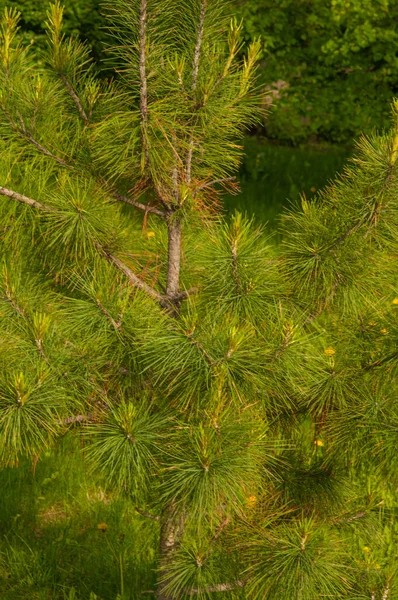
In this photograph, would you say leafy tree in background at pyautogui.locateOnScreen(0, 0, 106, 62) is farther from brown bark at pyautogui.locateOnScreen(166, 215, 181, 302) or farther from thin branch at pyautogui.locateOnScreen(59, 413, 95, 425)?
thin branch at pyautogui.locateOnScreen(59, 413, 95, 425)

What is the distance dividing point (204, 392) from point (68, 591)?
1736 millimetres

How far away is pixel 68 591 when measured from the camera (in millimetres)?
3932

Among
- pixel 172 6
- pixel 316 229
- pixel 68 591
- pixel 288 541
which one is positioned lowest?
pixel 68 591

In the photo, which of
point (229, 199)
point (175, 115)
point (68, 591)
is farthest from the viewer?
point (229, 199)

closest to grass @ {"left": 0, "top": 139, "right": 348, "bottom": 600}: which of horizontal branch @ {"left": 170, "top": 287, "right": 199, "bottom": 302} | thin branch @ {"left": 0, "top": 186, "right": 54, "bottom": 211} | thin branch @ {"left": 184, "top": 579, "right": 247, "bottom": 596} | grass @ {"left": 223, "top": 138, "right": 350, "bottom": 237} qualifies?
thin branch @ {"left": 184, "top": 579, "right": 247, "bottom": 596}

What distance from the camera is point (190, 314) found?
9.48 ft

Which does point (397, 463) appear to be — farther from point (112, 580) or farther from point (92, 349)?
point (112, 580)

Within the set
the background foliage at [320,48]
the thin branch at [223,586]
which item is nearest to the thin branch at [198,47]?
the thin branch at [223,586]

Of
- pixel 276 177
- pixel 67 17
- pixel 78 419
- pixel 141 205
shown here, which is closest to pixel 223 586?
pixel 78 419

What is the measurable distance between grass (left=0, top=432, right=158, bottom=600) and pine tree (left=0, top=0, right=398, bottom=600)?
1053 mm

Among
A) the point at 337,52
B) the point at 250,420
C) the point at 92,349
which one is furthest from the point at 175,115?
the point at 337,52

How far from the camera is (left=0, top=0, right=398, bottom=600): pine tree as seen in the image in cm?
254

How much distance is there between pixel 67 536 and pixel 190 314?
195 centimetres

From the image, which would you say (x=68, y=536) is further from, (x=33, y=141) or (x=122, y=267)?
(x=33, y=141)
